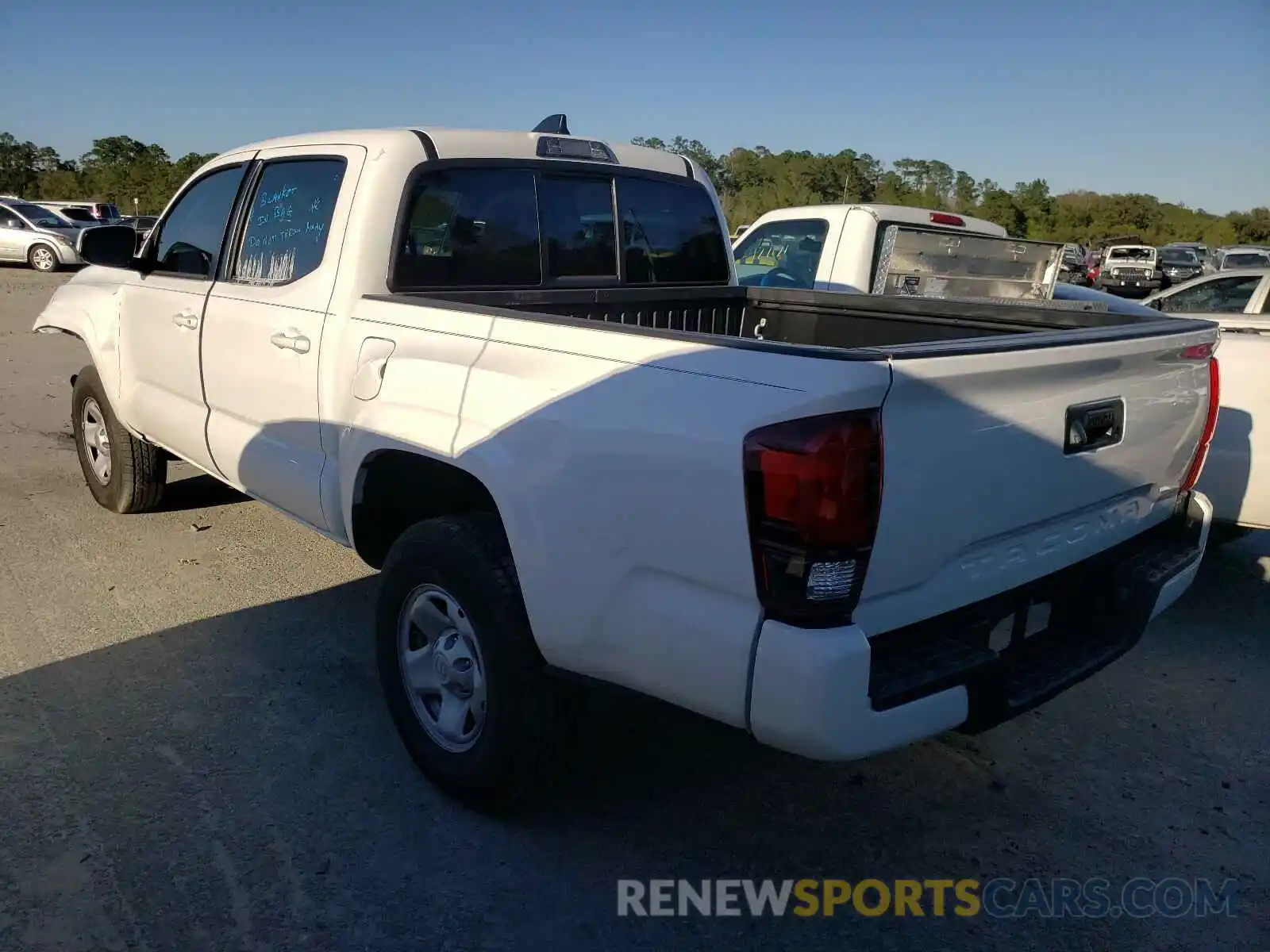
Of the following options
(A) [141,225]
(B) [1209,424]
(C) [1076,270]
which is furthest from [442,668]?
(C) [1076,270]

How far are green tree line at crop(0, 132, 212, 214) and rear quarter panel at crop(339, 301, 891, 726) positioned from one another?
184 ft

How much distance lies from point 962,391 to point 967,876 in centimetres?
148

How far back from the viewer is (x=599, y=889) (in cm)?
272

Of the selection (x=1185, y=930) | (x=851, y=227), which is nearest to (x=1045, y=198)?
(x=851, y=227)

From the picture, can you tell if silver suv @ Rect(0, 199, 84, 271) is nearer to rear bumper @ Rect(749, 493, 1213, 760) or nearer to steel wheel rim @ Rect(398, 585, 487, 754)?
steel wheel rim @ Rect(398, 585, 487, 754)

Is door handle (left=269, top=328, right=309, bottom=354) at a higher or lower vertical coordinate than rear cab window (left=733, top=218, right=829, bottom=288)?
lower

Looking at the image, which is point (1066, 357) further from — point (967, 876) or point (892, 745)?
point (967, 876)

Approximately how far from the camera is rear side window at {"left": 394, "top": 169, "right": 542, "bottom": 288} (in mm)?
3670

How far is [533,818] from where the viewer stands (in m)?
3.02

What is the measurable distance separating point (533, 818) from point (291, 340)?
196cm

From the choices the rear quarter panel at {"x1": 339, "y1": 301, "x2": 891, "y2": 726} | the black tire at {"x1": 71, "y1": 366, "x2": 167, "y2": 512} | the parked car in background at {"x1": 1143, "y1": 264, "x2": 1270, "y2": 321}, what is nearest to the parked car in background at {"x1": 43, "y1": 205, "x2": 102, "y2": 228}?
the black tire at {"x1": 71, "y1": 366, "x2": 167, "y2": 512}

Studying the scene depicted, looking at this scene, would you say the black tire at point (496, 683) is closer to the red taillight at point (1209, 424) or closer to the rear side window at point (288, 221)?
the rear side window at point (288, 221)

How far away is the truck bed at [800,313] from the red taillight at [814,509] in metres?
1.24

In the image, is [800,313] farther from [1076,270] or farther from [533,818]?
[1076,270]
